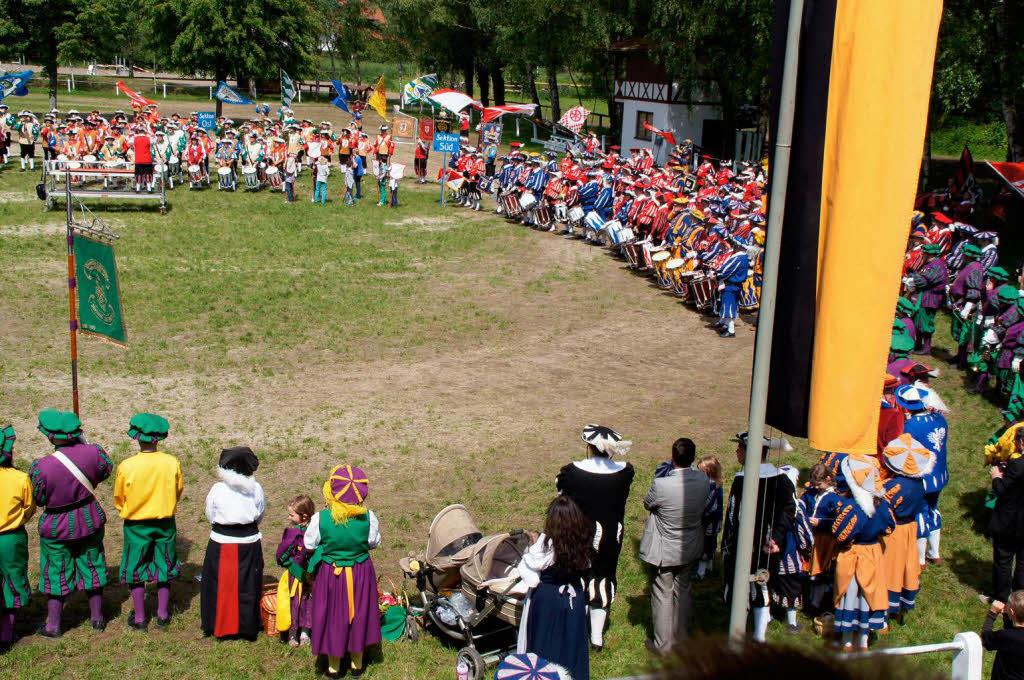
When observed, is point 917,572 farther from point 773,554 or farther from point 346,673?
point 346,673

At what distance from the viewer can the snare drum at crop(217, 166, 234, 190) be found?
2581 cm

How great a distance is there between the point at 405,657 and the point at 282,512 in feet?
9.26

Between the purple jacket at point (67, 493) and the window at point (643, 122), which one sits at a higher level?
the window at point (643, 122)

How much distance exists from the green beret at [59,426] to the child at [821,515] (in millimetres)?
5339

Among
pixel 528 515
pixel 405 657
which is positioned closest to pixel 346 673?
pixel 405 657

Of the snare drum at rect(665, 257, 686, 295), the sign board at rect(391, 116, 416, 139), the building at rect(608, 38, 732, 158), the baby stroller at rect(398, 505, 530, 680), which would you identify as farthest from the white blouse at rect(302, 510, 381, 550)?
the building at rect(608, 38, 732, 158)

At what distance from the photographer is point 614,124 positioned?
42.5 m

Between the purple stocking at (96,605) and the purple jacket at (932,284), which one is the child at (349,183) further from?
the purple stocking at (96,605)

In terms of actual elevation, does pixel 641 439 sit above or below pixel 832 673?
below

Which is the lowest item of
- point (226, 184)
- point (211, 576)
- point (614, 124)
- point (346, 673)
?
point (346, 673)

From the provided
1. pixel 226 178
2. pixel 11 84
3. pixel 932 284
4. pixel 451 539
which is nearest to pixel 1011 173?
pixel 932 284

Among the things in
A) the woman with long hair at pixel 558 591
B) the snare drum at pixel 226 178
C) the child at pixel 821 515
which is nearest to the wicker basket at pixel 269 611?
the woman with long hair at pixel 558 591

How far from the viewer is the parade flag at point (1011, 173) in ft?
57.5

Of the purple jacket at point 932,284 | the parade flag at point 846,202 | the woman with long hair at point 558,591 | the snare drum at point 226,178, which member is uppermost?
the parade flag at point 846,202
